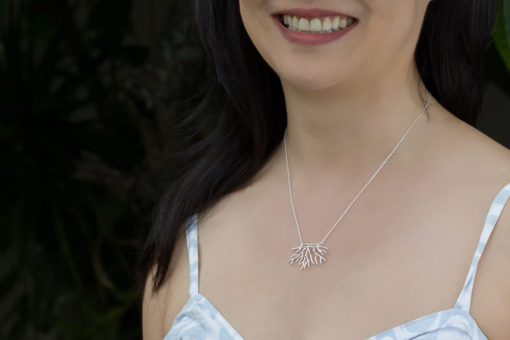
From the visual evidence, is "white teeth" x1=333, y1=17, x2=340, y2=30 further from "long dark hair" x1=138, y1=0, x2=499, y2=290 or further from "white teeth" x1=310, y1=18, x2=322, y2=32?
"long dark hair" x1=138, y1=0, x2=499, y2=290

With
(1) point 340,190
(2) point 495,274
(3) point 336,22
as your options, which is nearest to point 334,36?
(3) point 336,22

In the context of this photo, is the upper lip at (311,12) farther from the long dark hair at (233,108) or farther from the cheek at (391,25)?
the long dark hair at (233,108)

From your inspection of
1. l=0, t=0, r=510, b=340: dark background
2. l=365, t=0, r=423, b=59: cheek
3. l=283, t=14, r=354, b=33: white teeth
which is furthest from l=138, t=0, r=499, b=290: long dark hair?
l=0, t=0, r=510, b=340: dark background

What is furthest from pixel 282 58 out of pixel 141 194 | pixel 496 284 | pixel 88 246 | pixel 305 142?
pixel 88 246

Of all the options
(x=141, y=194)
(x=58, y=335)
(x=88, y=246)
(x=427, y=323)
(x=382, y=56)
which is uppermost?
(x=382, y=56)

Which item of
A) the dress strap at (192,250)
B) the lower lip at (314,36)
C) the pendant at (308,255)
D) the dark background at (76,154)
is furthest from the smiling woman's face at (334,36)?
the dark background at (76,154)

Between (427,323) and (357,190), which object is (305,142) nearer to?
(357,190)
